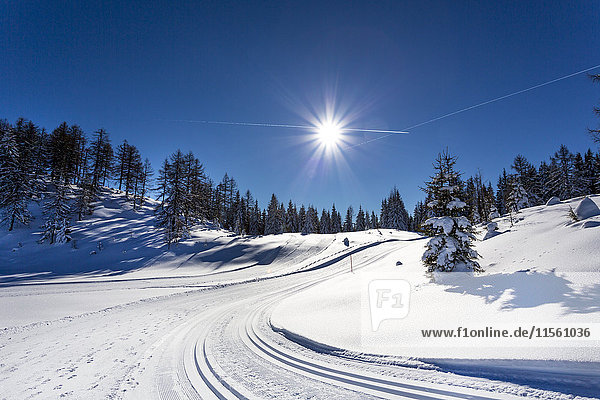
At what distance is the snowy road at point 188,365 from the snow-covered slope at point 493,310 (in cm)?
71

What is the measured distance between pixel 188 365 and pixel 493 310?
695cm

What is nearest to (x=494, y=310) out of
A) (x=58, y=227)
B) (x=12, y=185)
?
(x=58, y=227)

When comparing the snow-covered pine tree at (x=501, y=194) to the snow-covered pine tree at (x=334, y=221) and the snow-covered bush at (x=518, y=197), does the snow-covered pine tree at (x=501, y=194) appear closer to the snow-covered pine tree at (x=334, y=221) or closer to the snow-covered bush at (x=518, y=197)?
the snow-covered bush at (x=518, y=197)

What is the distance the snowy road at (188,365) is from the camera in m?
4.05

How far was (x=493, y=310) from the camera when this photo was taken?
5.82 metres

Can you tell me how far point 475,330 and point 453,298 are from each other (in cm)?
267

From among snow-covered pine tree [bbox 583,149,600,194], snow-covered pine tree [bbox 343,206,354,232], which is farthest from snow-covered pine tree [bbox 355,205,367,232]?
snow-covered pine tree [bbox 583,149,600,194]

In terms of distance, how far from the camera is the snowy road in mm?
4055

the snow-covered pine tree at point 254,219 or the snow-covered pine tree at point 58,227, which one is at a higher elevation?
the snow-covered pine tree at point 254,219

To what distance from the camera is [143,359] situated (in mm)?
5781

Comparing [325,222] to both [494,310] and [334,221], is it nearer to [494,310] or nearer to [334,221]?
[334,221]

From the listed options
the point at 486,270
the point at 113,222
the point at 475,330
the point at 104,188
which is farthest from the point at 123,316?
the point at 104,188

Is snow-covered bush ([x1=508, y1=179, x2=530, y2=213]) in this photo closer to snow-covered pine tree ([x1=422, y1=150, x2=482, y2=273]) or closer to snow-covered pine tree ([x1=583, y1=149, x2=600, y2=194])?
snow-covered pine tree ([x1=583, y1=149, x2=600, y2=194])

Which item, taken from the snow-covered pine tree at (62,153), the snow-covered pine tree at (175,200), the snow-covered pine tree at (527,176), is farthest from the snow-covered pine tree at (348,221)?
the snow-covered pine tree at (62,153)
